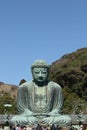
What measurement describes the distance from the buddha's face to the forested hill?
27923 mm

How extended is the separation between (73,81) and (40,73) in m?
38.2

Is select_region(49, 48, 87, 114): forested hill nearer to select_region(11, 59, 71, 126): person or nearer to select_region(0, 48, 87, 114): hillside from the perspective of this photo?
Answer: select_region(0, 48, 87, 114): hillside

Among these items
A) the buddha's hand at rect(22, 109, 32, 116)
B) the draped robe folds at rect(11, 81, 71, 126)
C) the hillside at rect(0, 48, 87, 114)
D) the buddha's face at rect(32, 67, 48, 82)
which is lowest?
the buddha's hand at rect(22, 109, 32, 116)

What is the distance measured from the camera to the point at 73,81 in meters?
60.7

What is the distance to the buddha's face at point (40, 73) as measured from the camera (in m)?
22.8

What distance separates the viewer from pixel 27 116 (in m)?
22.0

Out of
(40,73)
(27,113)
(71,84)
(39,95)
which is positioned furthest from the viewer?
(71,84)

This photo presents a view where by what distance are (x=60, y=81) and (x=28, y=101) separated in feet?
126

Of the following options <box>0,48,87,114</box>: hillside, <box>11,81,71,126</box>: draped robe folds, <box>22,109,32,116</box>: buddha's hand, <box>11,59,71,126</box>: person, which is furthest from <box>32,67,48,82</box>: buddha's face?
<box>0,48,87,114</box>: hillside

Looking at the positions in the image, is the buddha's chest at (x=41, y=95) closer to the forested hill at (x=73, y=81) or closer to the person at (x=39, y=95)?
the person at (x=39, y=95)

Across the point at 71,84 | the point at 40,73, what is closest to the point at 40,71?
the point at 40,73

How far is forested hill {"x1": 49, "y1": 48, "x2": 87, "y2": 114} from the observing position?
2031 inches

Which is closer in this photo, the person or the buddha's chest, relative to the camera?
the person

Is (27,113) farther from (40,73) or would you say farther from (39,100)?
(40,73)
